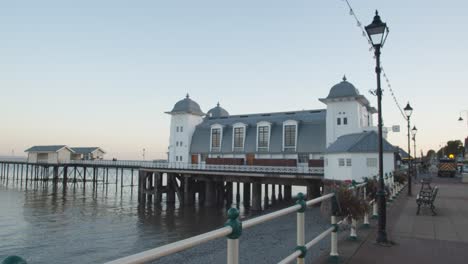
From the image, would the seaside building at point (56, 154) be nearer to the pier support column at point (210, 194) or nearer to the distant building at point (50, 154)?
the distant building at point (50, 154)

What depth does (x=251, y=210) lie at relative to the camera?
30.0 meters

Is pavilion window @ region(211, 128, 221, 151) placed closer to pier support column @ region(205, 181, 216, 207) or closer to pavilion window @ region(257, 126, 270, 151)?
pavilion window @ region(257, 126, 270, 151)

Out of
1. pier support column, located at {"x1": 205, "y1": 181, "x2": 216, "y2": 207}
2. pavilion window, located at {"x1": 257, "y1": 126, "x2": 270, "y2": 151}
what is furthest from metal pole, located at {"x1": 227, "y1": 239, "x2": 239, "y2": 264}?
pavilion window, located at {"x1": 257, "y1": 126, "x2": 270, "y2": 151}

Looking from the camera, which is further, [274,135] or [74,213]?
[274,135]

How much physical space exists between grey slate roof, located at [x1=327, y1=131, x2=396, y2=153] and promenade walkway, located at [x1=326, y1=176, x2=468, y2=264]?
51.4 ft

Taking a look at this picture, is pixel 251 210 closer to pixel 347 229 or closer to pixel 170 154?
pixel 170 154

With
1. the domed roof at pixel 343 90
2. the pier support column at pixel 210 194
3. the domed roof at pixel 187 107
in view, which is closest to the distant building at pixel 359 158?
the domed roof at pixel 343 90

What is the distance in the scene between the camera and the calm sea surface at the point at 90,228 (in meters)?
15.8

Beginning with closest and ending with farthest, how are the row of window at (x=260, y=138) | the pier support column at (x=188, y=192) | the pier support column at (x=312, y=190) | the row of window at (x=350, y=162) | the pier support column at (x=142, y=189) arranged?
1. the row of window at (x=350, y=162)
2. the pier support column at (x=312, y=190)
3. the pier support column at (x=188, y=192)
4. the pier support column at (x=142, y=189)
5. the row of window at (x=260, y=138)

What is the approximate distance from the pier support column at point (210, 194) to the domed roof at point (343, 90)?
16.0m

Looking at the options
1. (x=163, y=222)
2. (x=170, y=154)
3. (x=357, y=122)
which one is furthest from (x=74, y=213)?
(x=357, y=122)

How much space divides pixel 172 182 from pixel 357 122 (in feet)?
70.4

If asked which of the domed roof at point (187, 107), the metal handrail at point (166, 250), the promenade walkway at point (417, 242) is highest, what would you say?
the domed roof at point (187, 107)

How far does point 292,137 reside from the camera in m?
37.3
